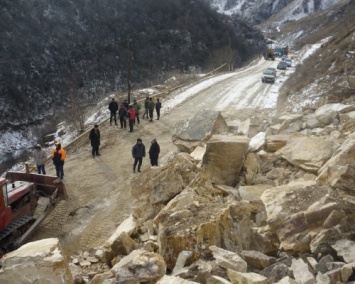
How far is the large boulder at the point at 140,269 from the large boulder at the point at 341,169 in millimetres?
3620

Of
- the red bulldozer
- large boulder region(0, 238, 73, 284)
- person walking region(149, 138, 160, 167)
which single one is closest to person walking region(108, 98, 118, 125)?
person walking region(149, 138, 160, 167)

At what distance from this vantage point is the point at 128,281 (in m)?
5.45

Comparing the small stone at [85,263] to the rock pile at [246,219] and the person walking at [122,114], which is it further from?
the person walking at [122,114]

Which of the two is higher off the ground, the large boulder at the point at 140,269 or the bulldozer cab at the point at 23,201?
the large boulder at the point at 140,269

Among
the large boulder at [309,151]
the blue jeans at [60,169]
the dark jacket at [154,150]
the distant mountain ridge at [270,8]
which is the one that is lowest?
the blue jeans at [60,169]

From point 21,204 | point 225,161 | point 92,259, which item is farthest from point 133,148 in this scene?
point 92,259

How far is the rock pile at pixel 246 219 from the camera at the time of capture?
208 inches

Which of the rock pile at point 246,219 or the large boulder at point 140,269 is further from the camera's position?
the large boulder at point 140,269

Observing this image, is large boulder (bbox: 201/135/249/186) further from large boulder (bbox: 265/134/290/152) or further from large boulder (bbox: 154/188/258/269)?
large boulder (bbox: 154/188/258/269)

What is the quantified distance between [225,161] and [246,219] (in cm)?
271

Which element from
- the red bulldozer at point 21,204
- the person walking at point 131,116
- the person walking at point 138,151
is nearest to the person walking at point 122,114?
the person walking at point 131,116

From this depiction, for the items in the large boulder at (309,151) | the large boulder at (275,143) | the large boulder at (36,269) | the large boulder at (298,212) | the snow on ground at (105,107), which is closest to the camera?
the large boulder at (36,269)

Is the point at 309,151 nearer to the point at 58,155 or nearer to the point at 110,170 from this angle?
the point at 110,170

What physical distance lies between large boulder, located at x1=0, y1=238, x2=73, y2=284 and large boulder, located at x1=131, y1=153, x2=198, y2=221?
10.8ft
